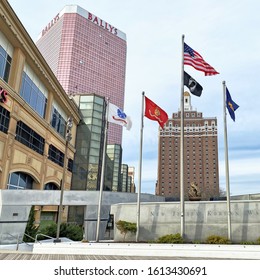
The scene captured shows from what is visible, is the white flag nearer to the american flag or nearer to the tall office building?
the american flag

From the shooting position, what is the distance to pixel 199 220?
1955 cm

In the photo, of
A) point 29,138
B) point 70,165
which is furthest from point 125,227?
point 70,165

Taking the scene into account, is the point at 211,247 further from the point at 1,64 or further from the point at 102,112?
the point at 102,112

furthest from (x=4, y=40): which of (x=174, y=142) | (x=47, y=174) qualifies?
(x=174, y=142)

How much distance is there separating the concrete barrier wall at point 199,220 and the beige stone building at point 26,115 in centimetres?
724

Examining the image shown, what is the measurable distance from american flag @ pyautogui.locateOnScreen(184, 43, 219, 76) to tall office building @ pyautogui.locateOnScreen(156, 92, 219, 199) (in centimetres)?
12823

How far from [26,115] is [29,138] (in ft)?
9.36

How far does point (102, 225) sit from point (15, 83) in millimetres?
17511

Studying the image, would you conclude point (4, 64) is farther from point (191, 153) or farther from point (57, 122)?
point (191, 153)

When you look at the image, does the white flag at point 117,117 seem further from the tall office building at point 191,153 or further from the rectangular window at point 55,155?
the tall office building at point 191,153

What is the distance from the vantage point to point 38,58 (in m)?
33.3

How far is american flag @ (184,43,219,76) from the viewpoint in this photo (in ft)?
62.6

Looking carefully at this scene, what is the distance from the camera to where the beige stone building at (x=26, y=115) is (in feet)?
88.9

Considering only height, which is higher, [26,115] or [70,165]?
[26,115]
